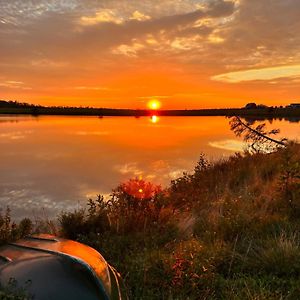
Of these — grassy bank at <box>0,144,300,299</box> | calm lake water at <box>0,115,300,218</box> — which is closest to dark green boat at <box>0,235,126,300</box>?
grassy bank at <box>0,144,300,299</box>

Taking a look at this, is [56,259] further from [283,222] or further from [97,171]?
[97,171]

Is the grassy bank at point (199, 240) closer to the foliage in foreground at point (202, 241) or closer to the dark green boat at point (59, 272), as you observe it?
the foliage in foreground at point (202, 241)

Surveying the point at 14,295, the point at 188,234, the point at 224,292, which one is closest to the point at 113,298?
the point at 14,295

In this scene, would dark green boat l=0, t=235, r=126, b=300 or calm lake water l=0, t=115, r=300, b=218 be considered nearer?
dark green boat l=0, t=235, r=126, b=300

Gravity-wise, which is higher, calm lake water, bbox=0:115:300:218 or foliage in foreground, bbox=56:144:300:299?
foliage in foreground, bbox=56:144:300:299

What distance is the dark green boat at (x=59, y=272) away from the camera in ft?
9.39

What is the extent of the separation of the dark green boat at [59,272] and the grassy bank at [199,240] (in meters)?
1.22

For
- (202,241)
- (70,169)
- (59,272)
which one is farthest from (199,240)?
(70,169)

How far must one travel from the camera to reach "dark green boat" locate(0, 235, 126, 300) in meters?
2.86

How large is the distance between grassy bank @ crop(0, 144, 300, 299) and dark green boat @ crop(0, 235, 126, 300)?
4.00 feet

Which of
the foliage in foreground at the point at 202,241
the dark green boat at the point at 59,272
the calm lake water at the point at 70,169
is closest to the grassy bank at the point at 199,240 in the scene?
the foliage in foreground at the point at 202,241

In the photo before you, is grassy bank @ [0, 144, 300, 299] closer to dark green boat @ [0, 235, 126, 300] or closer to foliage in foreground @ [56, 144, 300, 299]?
foliage in foreground @ [56, 144, 300, 299]

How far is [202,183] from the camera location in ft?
39.0

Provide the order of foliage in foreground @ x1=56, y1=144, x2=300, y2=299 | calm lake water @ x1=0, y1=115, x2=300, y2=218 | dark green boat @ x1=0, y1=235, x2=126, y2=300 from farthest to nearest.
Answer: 1. calm lake water @ x1=0, y1=115, x2=300, y2=218
2. foliage in foreground @ x1=56, y1=144, x2=300, y2=299
3. dark green boat @ x1=0, y1=235, x2=126, y2=300
